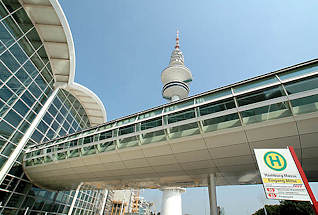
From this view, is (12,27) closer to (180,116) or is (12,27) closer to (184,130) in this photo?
(180,116)

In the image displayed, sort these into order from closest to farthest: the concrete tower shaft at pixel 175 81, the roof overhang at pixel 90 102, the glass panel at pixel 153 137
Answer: the glass panel at pixel 153 137
the roof overhang at pixel 90 102
the concrete tower shaft at pixel 175 81

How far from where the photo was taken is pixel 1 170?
16156mm

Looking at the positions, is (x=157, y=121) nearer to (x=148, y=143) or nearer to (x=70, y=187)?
(x=148, y=143)

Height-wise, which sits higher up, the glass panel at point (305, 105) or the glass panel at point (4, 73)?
the glass panel at point (4, 73)

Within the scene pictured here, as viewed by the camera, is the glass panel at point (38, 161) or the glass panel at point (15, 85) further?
the glass panel at point (38, 161)

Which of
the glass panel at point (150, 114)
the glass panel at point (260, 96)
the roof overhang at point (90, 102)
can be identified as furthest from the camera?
the roof overhang at point (90, 102)

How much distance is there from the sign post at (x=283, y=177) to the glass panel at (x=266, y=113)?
591cm

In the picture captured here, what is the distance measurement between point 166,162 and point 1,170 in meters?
15.3

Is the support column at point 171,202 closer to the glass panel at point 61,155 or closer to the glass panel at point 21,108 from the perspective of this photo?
the glass panel at point 61,155

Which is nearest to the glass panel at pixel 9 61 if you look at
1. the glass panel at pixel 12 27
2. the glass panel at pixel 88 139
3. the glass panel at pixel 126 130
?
the glass panel at pixel 12 27

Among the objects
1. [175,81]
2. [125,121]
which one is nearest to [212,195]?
[125,121]

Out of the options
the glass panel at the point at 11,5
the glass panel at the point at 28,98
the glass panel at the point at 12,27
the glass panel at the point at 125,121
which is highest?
the glass panel at the point at 11,5

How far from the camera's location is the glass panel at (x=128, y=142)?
539 inches

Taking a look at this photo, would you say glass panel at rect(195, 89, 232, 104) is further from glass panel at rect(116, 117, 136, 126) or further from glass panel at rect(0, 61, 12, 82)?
glass panel at rect(0, 61, 12, 82)
